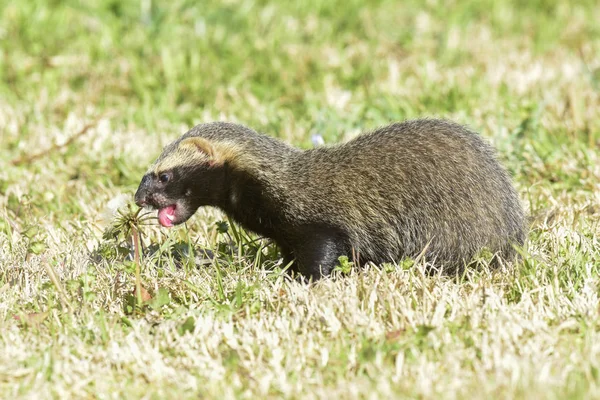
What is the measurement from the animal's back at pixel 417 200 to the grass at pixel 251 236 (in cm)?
23

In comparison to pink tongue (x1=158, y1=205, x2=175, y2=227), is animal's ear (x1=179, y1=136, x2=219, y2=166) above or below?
above

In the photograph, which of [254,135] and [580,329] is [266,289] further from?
[580,329]

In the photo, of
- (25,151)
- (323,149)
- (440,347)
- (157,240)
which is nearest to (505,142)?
(323,149)

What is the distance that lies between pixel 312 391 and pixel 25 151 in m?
4.20

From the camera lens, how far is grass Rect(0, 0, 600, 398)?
3.88 m

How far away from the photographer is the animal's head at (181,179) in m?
5.14

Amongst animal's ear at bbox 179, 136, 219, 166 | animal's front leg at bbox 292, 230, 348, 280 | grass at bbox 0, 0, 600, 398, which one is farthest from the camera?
animal's ear at bbox 179, 136, 219, 166

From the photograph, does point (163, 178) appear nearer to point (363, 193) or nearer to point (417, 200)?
point (363, 193)

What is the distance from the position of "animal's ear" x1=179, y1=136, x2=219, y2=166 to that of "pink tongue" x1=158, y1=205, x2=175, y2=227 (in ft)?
1.12

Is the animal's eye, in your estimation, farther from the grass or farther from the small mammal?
the grass

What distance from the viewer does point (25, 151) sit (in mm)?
7141

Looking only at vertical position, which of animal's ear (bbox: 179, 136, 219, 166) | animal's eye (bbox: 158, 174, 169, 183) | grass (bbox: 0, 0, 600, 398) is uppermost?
animal's ear (bbox: 179, 136, 219, 166)

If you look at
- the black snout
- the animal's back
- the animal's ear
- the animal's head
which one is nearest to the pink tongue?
the animal's head

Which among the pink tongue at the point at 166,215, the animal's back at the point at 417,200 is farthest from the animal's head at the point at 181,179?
the animal's back at the point at 417,200
